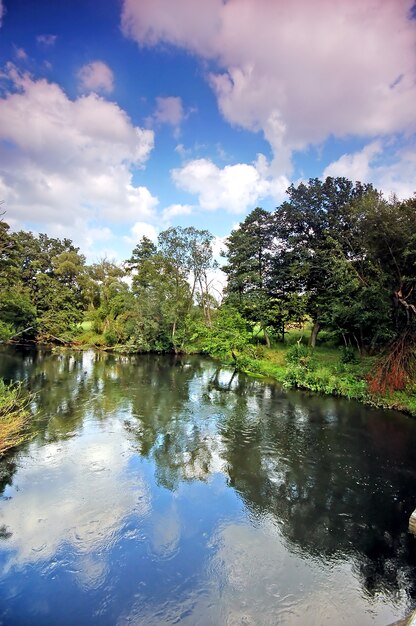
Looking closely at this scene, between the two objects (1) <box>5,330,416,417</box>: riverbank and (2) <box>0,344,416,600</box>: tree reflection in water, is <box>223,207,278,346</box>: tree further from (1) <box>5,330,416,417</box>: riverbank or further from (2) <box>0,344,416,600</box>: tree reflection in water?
(2) <box>0,344,416,600</box>: tree reflection in water

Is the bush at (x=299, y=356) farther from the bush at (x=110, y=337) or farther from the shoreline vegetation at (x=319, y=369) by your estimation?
the bush at (x=110, y=337)

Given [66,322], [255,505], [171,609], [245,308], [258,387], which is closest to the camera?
[171,609]

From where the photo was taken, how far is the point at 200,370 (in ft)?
91.2

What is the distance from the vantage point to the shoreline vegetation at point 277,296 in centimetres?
1769

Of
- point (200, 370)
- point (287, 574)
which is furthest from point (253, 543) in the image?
point (200, 370)

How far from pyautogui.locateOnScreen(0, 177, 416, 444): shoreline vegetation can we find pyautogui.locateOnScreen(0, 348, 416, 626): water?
5.91 m

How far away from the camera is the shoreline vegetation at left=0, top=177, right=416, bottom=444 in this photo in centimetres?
1769

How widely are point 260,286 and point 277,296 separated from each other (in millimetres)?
1903

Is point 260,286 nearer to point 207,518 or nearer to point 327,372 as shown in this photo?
point 327,372

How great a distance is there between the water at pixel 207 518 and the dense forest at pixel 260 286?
24.2 feet

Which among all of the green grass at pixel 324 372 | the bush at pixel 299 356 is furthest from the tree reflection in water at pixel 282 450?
the bush at pixel 299 356

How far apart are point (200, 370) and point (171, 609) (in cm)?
2209

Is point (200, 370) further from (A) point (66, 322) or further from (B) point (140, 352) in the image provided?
(A) point (66, 322)

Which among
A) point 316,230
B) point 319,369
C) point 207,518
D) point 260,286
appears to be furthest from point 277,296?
point 207,518
